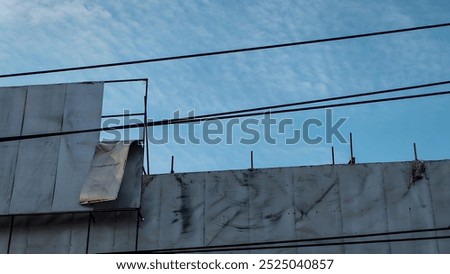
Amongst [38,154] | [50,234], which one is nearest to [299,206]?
[50,234]

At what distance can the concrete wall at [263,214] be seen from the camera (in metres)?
18.6

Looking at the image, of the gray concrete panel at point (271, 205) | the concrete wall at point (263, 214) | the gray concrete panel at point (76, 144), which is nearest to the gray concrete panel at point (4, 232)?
the concrete wall at point (263, 214)

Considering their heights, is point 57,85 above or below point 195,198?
above

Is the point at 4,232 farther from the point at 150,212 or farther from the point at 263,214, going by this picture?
the point at 263,214

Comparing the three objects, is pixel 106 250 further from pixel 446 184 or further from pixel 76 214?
pixel 446 184

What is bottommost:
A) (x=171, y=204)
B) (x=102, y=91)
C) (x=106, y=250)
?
(x=106, y=250)

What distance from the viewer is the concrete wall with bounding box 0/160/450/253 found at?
1859 cm

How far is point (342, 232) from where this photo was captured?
18516 mm

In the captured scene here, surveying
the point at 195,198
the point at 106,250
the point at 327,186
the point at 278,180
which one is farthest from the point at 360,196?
the point at 106,250

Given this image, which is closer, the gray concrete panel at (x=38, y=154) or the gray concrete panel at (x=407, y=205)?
the gray concrete panel at (x=407, y=205)

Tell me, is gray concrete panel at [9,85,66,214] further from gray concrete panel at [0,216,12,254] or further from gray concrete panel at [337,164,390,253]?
gray concrete panel at [337,164,390,253]

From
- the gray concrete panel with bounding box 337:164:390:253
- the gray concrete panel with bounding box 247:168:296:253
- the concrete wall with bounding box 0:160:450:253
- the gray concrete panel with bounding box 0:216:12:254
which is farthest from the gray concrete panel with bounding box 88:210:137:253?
the gray concrete panel with bounding box 337:164:390:253

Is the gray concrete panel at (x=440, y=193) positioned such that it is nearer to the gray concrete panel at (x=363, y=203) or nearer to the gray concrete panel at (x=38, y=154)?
the gray concrete panel at (x=363, y=203)

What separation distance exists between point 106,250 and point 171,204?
1.94m
